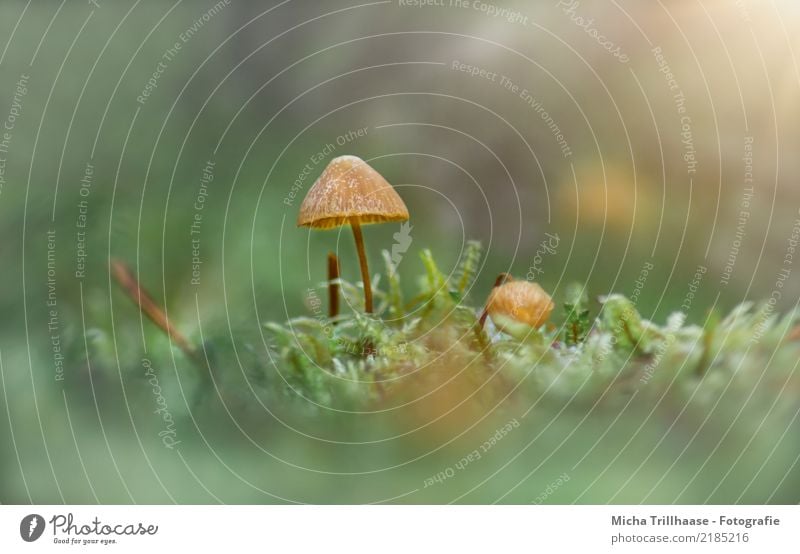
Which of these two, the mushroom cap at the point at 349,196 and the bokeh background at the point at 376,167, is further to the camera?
the bokeh background at the point at 376,167

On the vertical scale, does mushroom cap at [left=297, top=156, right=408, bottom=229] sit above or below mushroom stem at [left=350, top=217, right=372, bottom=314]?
above

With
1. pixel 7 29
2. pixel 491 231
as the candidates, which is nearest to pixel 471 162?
pixel 491 231
